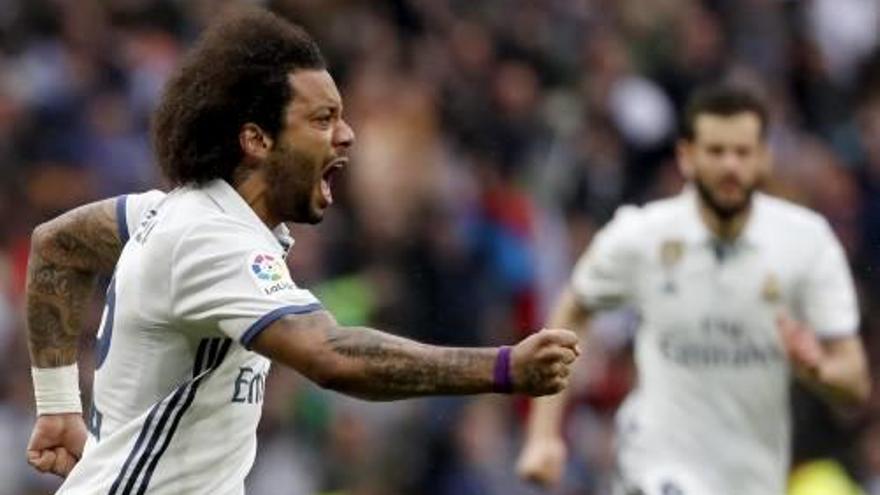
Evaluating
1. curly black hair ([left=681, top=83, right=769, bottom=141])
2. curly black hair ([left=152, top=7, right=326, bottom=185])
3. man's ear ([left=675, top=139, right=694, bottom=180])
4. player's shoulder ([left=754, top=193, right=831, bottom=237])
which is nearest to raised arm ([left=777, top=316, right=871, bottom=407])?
player's shoulder ([left=754, top=193, right=831, bottom=237])

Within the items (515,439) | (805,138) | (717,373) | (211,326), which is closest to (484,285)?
(515,439)

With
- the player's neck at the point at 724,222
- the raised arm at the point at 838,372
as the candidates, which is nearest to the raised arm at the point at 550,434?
the player's neck at the point at 724,222

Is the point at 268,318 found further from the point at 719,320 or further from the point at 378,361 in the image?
the point at 719,320

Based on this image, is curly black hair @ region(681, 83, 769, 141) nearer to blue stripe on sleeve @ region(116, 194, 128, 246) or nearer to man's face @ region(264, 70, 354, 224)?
blue stripe on sleeve @ region(116, 194, 128, 246)

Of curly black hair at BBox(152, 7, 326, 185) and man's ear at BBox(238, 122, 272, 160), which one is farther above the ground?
curly black hair at BBox(152, 7, 326, 185)

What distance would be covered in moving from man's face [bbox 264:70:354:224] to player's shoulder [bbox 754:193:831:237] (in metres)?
3.61

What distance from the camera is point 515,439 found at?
13312mm

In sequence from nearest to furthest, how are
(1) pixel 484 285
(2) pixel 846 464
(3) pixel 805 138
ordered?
(2) pixel 846 464
(1) pixel 484 285
(3) pixel 805 138

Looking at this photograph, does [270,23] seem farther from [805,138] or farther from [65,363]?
[805,138]

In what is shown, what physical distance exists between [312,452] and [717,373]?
3707 mm

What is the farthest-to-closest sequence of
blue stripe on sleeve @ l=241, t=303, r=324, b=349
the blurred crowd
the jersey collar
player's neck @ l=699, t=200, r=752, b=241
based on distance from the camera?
the blurred crowd, player's neck @ l=699, t=200, r=752, b=241, the jersey collar, blue stripe on sleeve @ l=241, t=303, r=324, b=349

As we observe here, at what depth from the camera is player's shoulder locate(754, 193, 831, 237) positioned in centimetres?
980

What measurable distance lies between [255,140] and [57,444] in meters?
1.28

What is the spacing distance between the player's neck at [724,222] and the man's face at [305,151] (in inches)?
139
